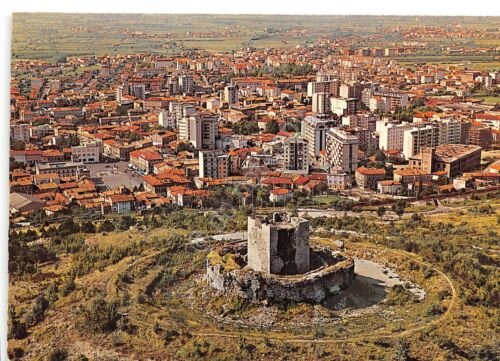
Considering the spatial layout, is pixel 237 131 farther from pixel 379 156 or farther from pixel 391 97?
pixel 391 97

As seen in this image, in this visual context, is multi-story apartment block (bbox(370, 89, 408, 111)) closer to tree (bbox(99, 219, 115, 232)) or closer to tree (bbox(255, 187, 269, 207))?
tree (bbox(255, 187, 269, 207))

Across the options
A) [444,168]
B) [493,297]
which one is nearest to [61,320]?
[493,297]

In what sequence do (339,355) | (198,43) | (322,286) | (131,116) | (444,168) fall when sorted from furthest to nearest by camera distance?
(198,43) → (131,116) → (444,168) → (322,286) → (339,355)

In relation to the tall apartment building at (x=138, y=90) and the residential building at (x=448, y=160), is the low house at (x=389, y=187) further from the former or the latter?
the tall apartment building at (x=138, y=90)

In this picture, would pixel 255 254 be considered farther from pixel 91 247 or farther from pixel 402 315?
pixel 91 247

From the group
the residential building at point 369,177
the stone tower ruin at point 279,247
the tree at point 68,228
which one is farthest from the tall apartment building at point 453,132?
the stone tower ruin at point 279,247

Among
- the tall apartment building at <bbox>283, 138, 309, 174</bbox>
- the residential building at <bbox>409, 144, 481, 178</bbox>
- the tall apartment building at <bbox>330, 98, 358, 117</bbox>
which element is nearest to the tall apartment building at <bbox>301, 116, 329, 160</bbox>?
the tall apartment building at <bbox>283, 138, 309, 174</bbox>
